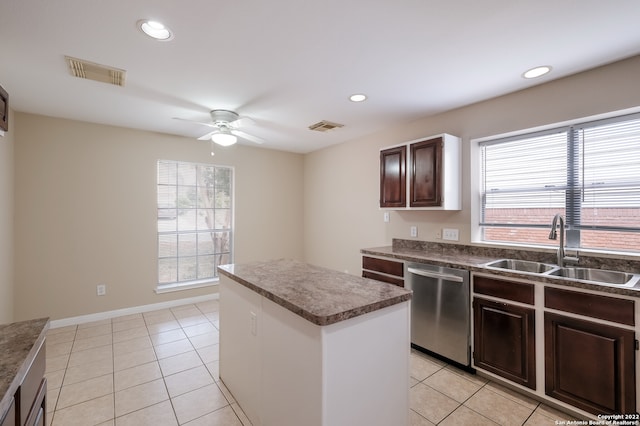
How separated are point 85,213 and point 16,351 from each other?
3254 millimetres

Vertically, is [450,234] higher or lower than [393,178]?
lower

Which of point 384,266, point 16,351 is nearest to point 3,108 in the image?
point 16,351

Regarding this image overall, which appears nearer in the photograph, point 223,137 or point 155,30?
point 155,30

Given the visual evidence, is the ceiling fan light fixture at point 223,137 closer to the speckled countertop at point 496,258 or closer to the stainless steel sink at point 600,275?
the speckled countertop at point 496,258

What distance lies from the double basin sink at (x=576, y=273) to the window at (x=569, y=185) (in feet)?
0.86

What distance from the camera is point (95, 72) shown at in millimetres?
2328

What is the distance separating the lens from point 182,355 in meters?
2.82

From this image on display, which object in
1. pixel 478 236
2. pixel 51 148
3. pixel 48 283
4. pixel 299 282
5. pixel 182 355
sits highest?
pixel 51 148

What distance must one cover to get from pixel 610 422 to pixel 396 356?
58.4 inches

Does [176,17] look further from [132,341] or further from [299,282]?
[132,341]

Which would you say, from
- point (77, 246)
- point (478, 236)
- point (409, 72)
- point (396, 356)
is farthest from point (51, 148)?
point (478, 236)

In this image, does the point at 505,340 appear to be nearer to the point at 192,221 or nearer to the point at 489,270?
the point at 489,270

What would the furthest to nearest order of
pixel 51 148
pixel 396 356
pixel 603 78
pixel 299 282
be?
1. pixel 51 148
2. pixel 603 78
3. pixel 299 282
4. pixel 396 356

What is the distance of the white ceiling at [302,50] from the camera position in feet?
5.33
